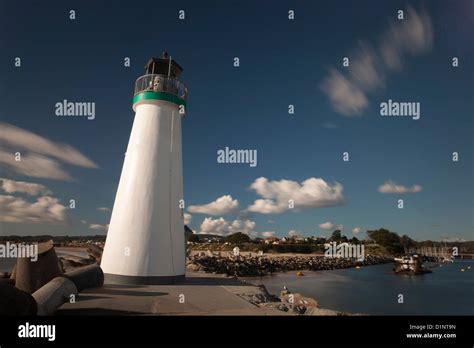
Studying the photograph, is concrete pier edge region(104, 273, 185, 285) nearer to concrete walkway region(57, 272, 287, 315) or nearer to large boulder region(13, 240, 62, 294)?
concrete walkway region(57, 272, 287, 315)

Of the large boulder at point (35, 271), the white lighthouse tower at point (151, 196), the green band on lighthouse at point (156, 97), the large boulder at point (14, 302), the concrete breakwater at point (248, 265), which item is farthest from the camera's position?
the concrete breakwater at point (248, 265)

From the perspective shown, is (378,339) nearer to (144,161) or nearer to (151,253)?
(151,253)

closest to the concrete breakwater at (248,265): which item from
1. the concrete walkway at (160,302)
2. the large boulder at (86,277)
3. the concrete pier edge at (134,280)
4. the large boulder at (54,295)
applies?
the concrete pier edge at (134,280)

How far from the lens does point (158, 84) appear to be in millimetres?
14906

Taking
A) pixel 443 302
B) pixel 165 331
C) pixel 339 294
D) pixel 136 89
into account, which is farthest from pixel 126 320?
pixel 443 302

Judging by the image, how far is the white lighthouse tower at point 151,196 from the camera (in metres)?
13.4

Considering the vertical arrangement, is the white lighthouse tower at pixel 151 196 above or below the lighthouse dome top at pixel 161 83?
below

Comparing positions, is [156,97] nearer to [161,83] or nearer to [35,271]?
[161,83]

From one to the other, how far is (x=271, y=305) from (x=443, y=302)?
83.8 ft

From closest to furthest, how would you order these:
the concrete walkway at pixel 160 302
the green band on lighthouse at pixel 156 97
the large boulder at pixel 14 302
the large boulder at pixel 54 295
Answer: the large boulder at pixel 14 302
the large boulder at pixel 54 295
the concrete walkway at pixel 160 302
the green band on lighthouse at pixel 156 97

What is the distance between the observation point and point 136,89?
15.5 m

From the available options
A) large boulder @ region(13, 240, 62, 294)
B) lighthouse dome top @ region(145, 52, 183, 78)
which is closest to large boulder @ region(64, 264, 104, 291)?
large boulder @ region(13, 240, 62, 294)

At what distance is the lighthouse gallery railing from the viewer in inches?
588

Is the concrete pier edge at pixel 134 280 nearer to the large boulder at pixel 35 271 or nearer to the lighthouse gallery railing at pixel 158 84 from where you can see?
the large boulder at pixel 35 271
